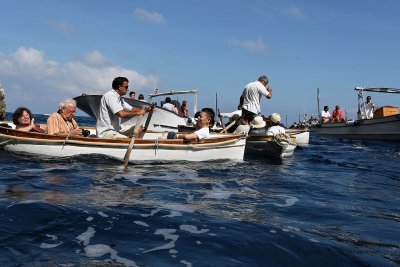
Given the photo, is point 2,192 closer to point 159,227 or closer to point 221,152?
point 159,227

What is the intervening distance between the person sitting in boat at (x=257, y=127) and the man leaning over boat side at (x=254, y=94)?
389 millimetres

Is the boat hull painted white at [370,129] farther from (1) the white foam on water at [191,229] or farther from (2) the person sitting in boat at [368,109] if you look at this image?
(1) the white foam on water at [191,229]

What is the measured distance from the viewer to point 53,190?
20.8ft

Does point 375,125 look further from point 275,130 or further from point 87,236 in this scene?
point 87,236

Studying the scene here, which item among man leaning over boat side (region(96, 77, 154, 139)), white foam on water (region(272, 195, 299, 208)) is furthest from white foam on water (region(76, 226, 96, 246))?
man leaning over boat side (region(96, 77, 154, 139))

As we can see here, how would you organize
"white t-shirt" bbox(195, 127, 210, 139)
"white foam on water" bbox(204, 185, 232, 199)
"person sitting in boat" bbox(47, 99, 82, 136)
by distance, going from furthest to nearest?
1. "white t-shirt" bbox(195, 127, 210, 139)
2. "person sitting in boat" bbox(47, 99, 82, 136)
3. "white foam on water" bbox(204, 185, 232, 199)

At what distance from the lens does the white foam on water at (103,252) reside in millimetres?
3569

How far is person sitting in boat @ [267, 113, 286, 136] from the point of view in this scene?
41.4 ft

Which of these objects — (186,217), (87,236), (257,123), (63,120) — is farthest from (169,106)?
(87,236)

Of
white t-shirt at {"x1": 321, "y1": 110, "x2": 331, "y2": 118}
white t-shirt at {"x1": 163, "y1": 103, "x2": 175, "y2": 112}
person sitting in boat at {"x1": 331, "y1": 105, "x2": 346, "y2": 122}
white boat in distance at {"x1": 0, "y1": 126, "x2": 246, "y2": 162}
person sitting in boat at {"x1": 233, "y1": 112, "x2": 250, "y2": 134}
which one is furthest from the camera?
white t-shirt at {"x1": 321, "y1": 110, "x2": 331, "y2": 118}

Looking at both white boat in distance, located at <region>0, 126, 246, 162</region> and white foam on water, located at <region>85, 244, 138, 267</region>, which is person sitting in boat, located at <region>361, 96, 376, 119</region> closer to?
white boat in distance, located at <region>0, 126, 246, 162</region>

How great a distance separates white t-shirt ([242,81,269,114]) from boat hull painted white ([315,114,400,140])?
12662 millimetres

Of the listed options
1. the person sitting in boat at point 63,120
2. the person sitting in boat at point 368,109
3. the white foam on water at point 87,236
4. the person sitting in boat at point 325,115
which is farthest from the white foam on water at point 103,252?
the person sitting in boat at point 325,115

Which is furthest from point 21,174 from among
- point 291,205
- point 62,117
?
point 291,205
